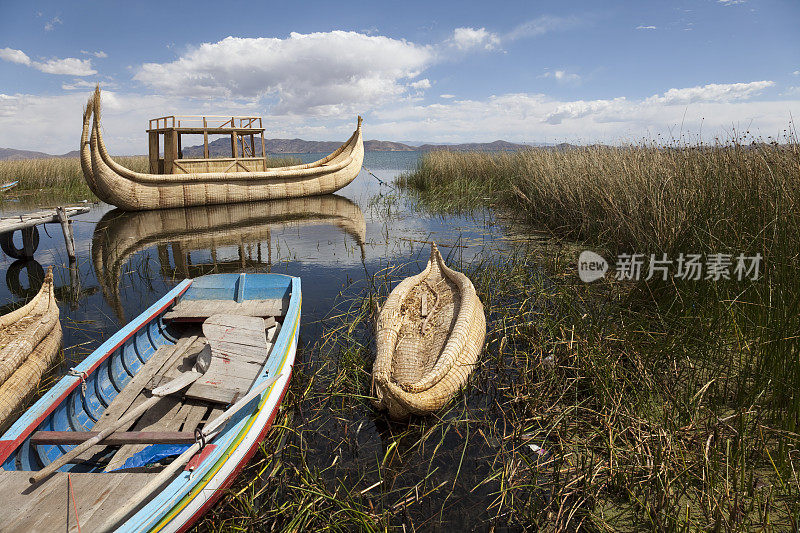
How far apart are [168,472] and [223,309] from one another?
3160 mm

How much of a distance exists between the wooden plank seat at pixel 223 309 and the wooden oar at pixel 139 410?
95cm

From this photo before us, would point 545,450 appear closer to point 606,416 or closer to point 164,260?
point 606,416

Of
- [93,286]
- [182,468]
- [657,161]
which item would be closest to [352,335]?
[182,468]

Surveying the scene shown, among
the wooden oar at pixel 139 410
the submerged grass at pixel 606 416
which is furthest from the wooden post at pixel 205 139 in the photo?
the wooden oar at pixel 139 410

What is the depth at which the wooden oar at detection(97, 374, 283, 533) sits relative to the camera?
7.17 feet

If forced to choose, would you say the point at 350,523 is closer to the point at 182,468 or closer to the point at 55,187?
the point at 182,468

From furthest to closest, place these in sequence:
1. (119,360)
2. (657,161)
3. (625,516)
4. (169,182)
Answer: (169,182) → (657,161) → (119,360) → (625,516)

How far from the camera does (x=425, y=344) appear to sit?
14.8 feet

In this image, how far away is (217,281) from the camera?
19.7 feet

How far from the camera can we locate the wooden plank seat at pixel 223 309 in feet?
17.1

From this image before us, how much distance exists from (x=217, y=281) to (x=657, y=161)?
7.18m

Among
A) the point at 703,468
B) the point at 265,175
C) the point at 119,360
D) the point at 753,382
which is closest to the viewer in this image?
the point at 703,468

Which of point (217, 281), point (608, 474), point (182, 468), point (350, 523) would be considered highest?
point (217, 281)

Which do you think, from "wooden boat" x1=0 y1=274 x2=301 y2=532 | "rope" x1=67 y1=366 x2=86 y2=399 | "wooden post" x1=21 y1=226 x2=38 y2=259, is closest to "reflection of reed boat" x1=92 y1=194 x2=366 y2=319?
"wooden post" x1=21 y1=226 x2=38 y2=259
